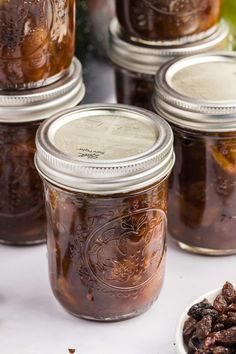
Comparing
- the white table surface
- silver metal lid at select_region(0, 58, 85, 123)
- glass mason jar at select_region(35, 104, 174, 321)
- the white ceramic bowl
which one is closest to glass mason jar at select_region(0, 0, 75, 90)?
silver metal lid at select_region(0, 58, 85, 123)

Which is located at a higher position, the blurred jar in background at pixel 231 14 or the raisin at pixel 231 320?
the blurred jar in background at pixel 231 14

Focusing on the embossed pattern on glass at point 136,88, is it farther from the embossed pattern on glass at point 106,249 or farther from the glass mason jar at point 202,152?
the embossed pattern on glass at point 106,249

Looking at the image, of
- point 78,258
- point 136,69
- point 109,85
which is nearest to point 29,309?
point 78,258

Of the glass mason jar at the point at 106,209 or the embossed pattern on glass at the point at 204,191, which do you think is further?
the embossed pattern on glass at the point at 204,191

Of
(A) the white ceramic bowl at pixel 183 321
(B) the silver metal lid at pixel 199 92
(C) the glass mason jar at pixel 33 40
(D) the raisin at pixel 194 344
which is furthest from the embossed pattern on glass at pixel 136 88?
(D) the raisin at pixel 194 344

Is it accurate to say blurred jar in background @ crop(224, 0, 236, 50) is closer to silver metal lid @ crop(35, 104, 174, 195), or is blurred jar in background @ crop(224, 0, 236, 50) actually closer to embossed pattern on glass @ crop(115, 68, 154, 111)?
embossed pattern on glass @ crop(115, 68, 154, 111)

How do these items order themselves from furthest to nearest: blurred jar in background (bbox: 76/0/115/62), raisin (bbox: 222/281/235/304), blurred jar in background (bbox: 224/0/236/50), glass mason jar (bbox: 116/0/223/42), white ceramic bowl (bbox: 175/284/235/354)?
blurred jar in background (bbox: 76/0/115/62) < blurred jar in background (bbox: 224/0/236/50) < glass mason jar (bbox: 116/0/223/42) < raisin (bbox: 222/281/235/304) < white ceramic bowl (bbox: 175/284/235/354)

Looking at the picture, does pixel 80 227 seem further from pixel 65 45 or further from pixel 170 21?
pixel 170 21
